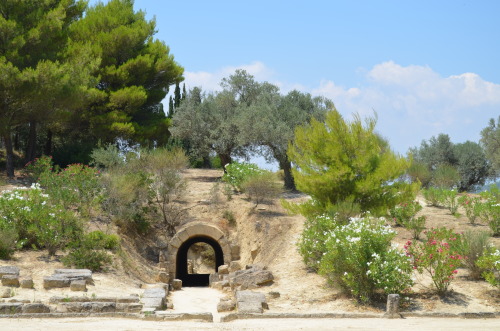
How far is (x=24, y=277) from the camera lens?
46.8ft

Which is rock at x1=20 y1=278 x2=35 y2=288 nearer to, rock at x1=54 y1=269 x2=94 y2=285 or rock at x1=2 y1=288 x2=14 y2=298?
rock at x1=2 y1=288 x2=14 y2=298

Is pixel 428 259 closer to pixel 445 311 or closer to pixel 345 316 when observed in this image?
pixel 445 311

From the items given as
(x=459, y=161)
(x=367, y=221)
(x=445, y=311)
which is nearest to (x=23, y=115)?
(x=367, y=221)

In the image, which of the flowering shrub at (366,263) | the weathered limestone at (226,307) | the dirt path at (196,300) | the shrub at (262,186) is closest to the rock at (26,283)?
the dirt path at (196,300)

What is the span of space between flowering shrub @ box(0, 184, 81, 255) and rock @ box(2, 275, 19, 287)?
236 cm

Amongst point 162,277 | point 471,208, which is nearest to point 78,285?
point 162,277

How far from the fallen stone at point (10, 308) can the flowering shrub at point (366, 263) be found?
644 centimetres

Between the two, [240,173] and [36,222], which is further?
[240,173]

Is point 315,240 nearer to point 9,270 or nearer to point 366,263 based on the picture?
point 366,263

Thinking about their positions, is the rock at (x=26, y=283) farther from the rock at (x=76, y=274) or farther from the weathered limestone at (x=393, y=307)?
the weathered limestone at (x=393, y=307)

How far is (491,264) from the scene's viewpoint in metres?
13.4

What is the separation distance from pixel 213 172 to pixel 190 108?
392 centimetres

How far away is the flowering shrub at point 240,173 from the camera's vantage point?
23.4 meters

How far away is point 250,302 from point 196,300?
3918mm
